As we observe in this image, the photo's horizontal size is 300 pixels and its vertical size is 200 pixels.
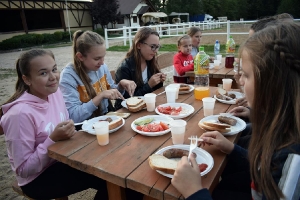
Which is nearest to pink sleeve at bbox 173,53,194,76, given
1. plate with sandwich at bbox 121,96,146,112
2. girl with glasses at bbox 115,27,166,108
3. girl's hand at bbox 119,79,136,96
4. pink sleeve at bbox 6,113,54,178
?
girl with glasses at bbox 115,27,166,108

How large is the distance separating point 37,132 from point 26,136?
4.0 inches

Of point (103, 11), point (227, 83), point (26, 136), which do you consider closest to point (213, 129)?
point (227, 83)

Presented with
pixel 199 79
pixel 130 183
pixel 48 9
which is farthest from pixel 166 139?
pixel 48 9

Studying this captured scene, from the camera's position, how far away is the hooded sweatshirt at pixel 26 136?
5.15 ft

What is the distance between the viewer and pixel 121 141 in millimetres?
1604

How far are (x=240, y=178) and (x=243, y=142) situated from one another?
41 centimetres

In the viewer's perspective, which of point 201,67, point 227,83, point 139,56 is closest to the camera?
point 227,83

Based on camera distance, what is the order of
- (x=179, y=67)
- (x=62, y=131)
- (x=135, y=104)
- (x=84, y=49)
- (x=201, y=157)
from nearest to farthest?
(x=201, y=157) → (x=62, y=131) → (x=135, y=104) → (x=84, y=49) → (x=179, y=67)

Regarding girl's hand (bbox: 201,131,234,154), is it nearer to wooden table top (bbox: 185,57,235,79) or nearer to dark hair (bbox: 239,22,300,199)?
dark hair (bbox: 239,22,300,199)

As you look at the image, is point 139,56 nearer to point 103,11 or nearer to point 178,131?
point 178,131

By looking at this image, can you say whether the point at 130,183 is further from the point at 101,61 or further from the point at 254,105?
the point at 101,61

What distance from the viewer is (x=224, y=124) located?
165 centimetres

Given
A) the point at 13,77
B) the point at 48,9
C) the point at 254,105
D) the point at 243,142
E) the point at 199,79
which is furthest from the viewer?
the point at 48,9

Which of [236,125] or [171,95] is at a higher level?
[171,95]
